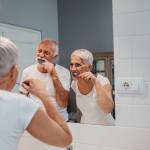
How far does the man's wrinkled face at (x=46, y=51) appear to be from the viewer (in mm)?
1656

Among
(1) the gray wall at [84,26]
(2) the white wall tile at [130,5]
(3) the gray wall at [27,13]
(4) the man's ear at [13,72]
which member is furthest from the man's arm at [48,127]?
(3) the gray wall at [27,13]

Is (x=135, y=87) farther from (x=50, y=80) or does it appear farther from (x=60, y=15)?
(x=60, y=15)

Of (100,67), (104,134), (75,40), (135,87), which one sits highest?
(75,40)

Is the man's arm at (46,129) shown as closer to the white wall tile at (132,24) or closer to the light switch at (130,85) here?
the light switch at (130,85)

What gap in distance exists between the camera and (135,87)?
135 cm

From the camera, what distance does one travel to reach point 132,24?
1.35 metres

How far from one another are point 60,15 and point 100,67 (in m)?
0.41

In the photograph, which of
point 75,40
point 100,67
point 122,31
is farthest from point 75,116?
point 122,31

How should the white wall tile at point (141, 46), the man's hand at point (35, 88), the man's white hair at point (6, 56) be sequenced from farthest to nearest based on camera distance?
the white wall tile at point (141, 46), the man's hand at point (35, 88), the man's white hair at point (6, 56)

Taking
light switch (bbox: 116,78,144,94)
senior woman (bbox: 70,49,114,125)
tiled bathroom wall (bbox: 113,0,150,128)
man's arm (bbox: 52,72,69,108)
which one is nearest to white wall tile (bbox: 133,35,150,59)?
tiled bathroom wall (bbox: 113,0,150,128)

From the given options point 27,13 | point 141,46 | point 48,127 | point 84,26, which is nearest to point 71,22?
point 84,26

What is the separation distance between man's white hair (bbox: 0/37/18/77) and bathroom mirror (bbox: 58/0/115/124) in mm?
585

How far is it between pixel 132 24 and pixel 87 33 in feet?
0.91

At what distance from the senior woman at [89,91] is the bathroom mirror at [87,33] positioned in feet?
0.09
